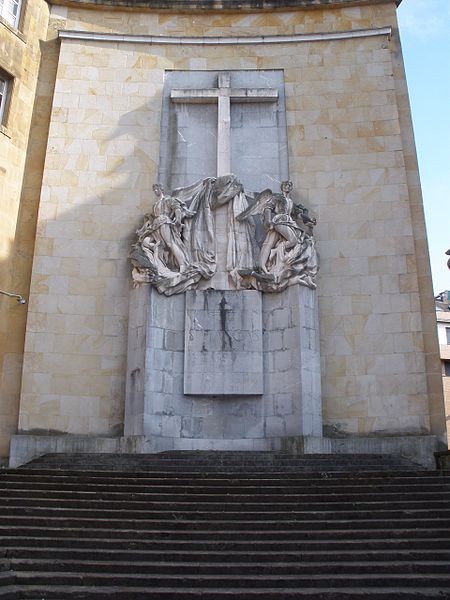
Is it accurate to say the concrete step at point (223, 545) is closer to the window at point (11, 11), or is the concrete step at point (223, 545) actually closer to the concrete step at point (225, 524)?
the concrete step at point (225, 524)

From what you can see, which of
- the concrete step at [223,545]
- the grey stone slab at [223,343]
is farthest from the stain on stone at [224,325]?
the concrete step at [223,545]

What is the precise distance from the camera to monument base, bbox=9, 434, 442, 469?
46.5 ft

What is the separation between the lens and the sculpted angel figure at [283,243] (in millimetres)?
15578

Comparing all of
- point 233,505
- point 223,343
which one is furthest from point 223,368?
point 233,505

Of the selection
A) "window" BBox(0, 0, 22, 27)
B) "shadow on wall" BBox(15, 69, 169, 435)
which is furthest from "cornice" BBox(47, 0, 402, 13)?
"shadow on wall" BBox(15, 69, 169, 435)

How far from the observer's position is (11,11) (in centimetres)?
1794

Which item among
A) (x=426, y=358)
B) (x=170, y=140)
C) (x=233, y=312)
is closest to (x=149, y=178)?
(x=170, y=140)

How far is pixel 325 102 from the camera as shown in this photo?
17.9 meters

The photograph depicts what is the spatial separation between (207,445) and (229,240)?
506 cm

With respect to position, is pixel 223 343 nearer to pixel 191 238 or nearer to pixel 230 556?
pixel 191 238

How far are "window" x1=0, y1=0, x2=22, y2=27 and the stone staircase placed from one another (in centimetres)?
1256

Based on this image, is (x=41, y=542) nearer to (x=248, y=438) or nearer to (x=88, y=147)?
(x=248, y=438)

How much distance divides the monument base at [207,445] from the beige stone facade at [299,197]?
0.49 m

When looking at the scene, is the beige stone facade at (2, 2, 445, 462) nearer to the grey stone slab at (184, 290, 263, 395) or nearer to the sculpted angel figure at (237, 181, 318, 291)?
the sculpted angel figure at (237, 181, 318, 291)
